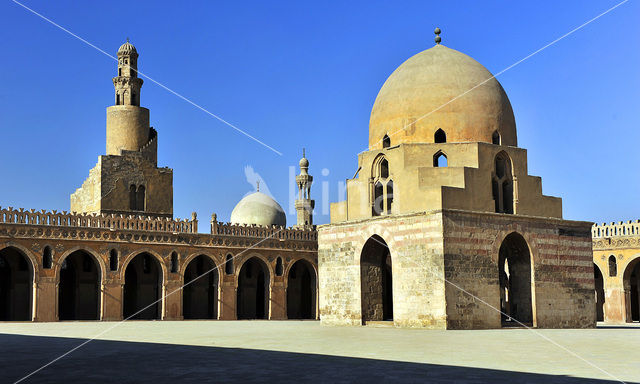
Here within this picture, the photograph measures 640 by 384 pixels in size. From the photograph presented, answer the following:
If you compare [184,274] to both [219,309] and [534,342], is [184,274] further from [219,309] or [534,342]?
[534,342]

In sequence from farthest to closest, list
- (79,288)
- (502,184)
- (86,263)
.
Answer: (86,263) < (79,288) < (502,184)

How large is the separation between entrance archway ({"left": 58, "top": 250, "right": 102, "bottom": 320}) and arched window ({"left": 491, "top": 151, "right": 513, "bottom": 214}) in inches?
629

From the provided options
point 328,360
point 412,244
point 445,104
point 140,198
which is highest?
point 445,104

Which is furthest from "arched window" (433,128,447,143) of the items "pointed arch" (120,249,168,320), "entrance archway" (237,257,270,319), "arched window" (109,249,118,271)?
"entrance archway" (237,257,270,319)

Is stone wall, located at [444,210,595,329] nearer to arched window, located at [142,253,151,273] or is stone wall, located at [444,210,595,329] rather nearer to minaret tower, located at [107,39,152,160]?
arched window, located at [142,253,151,273]

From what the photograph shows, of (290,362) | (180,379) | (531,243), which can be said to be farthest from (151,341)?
(531,243)

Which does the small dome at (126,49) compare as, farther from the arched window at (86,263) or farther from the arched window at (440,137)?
the arched window at (440,137)

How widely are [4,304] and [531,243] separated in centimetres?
2081

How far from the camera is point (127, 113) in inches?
1314

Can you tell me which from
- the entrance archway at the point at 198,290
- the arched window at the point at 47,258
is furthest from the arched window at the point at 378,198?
the arched window at the point at 47,258

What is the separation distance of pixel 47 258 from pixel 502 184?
1616cm

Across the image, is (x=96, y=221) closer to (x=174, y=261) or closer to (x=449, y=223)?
(x=174, y=261)

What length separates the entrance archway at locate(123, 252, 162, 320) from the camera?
98.2ft

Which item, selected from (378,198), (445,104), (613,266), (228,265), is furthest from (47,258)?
(613,266)
